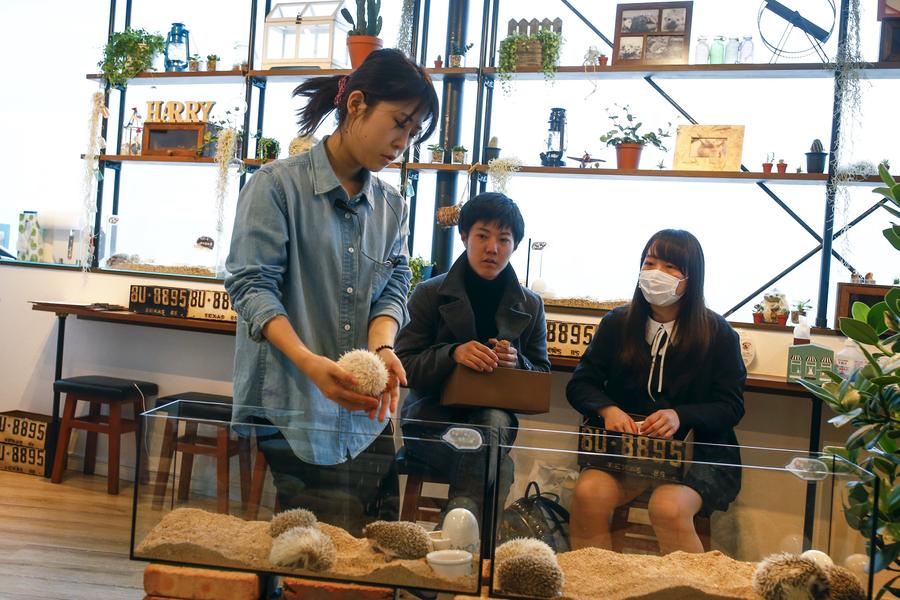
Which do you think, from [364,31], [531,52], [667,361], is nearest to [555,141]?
[531,52]

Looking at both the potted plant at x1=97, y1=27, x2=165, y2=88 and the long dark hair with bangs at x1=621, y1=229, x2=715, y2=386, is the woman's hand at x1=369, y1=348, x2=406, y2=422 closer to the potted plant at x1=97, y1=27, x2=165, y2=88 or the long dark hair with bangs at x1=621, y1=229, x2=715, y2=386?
the long dark hair with bangs at x1=621, y1=229, x2=715, y2=386

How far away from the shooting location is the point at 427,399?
8.50 feet

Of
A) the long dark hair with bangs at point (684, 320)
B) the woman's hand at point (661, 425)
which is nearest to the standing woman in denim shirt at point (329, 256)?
the woman's hand at point (661, 425)

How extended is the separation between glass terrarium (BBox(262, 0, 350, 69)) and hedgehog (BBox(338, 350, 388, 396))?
9.55 ft

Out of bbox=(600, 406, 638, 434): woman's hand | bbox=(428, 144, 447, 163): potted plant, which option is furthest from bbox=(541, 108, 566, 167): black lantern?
bbox=(600, 406, 638, 434): woman's hand

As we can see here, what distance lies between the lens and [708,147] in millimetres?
3465

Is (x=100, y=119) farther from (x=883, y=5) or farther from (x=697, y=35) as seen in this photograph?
(x=883, y=5)

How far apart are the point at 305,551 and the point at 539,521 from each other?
0.33 metres

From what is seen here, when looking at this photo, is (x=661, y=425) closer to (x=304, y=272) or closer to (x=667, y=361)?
(x=667, y=361)

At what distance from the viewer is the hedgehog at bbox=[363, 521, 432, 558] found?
114 cm

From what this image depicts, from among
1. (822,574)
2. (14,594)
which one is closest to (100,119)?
(14,594)

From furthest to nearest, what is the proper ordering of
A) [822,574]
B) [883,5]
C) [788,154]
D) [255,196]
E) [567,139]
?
1. [567,139]
2. [788,154]
3. [883,5]
4. [255,196]
5. [822,574]

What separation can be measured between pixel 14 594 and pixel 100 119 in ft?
9.08

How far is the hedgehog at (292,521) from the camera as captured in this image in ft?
3.83
